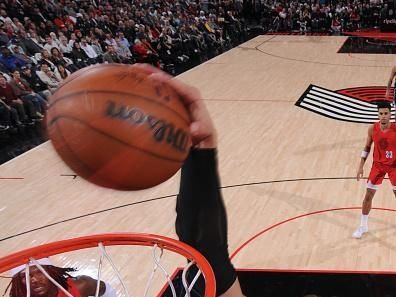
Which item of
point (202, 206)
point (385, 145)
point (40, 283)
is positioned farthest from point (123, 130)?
point (385, 145)

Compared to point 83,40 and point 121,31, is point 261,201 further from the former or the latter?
point 121,31

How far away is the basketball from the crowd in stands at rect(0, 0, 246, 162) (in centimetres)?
465

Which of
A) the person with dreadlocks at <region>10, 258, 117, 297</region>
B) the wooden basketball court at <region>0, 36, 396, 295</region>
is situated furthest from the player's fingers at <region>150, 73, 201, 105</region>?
the wooden basketball court at <region>0, 36, 396, 295</region>

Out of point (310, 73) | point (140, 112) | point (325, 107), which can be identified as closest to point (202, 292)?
point (140, 112)

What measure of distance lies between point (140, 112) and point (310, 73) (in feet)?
38.7

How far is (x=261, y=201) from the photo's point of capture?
230 inches

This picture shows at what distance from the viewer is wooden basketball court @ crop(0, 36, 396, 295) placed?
4746 millimetres

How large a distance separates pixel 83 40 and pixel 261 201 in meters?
7.11

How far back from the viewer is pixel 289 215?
5.46 m

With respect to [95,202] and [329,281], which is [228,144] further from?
[329,281]

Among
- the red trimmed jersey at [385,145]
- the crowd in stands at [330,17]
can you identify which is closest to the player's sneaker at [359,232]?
the red trimmed jersey at [385,145]

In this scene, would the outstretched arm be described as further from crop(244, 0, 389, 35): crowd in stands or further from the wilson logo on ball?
crop(244, 0, 389, 35): crowd in stands

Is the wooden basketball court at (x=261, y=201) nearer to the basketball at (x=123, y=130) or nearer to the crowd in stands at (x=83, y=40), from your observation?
the crowd in stands at (x=83, y=40)

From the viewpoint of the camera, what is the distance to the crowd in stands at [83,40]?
8.78m
